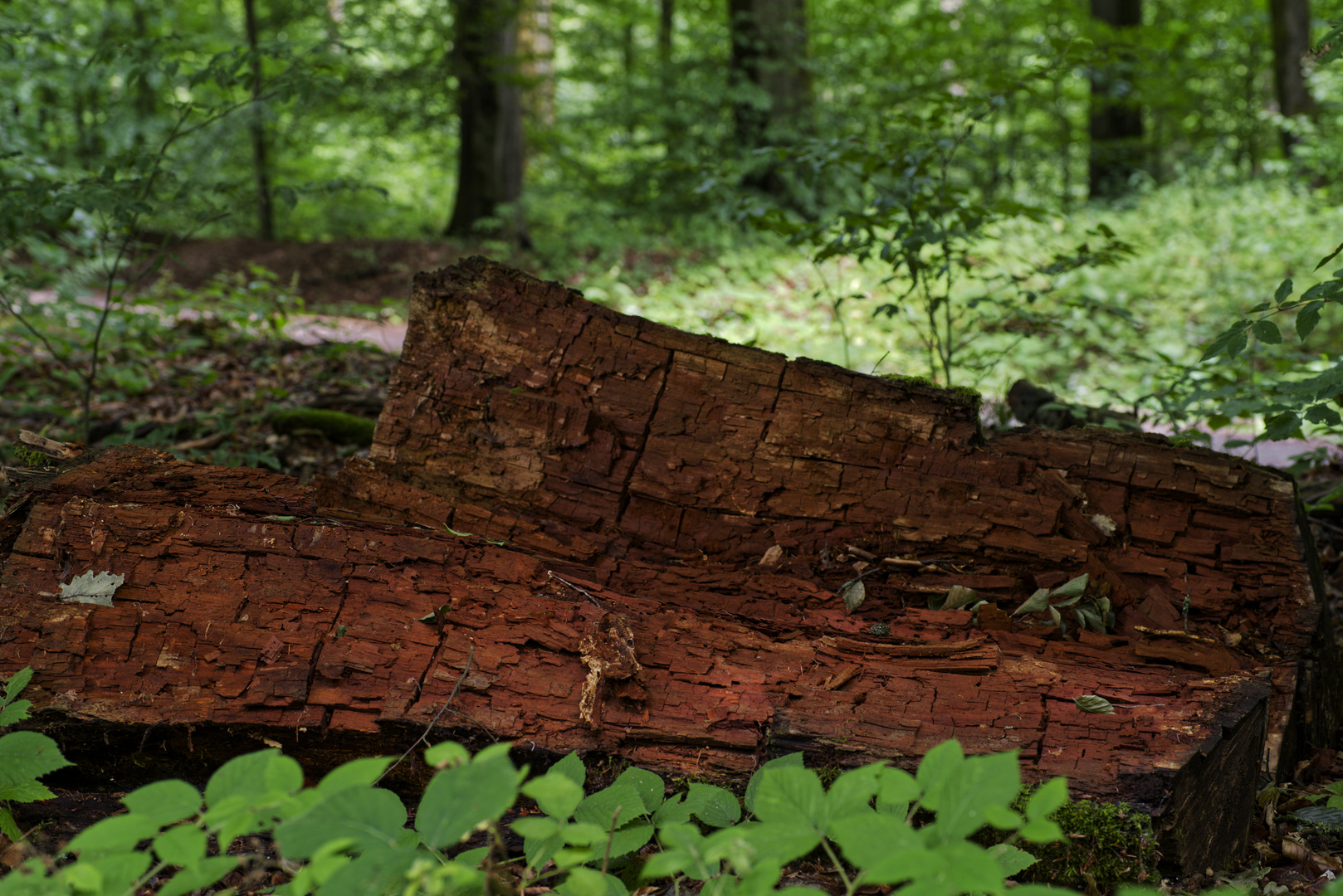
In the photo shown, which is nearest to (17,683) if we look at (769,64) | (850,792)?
(850,792)

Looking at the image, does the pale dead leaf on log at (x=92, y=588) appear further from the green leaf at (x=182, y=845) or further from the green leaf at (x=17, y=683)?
the green leaf at (x=182, y=845)

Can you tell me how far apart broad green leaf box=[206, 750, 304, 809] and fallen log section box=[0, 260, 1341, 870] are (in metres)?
0.79

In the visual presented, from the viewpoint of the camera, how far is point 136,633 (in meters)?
2.18

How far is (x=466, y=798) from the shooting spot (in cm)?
114

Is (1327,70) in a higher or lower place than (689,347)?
higher

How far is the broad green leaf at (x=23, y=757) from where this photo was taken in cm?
162

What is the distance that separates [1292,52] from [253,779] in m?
16.0

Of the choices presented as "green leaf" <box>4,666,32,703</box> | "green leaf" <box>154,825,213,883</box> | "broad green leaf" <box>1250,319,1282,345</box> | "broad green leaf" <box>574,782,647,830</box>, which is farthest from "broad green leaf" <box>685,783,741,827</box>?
"broad green leaf" <box>1250,319,1282,345</box>

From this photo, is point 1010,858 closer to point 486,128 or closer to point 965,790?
point 965,790

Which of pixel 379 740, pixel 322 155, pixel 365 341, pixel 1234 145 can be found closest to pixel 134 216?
pixel 365 341

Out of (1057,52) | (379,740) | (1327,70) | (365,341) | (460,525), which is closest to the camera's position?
(379,740)

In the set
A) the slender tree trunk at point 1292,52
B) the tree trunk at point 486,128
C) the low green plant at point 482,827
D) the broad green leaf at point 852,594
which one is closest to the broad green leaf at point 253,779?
the low green plant at point 482,827

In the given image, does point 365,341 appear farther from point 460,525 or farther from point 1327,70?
point 1327,70

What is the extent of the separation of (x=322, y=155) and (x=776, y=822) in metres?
20.2
